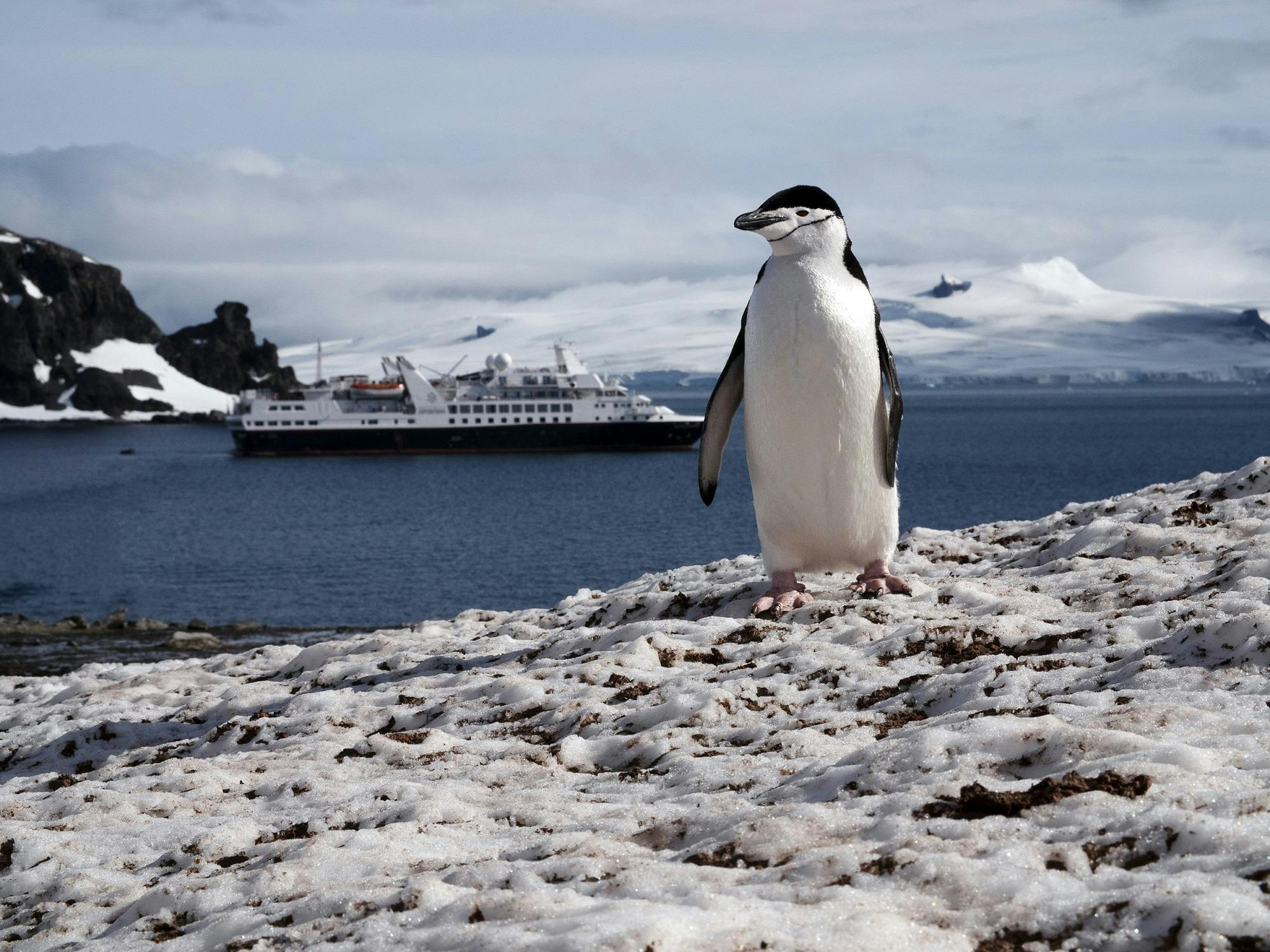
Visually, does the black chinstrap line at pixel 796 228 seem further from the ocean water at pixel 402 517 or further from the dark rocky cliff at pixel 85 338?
the dark rocky cliff at pixel 85 338

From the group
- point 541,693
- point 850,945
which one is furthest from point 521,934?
point 541,693

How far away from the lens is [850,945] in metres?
2.87

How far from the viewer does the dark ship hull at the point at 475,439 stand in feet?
235

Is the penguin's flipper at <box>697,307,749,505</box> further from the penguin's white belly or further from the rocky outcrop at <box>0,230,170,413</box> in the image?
the rocky outcrop at <box>0,230,170,413</box>

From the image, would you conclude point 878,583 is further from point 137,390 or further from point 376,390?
point 137,390

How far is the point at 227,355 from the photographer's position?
454 feet

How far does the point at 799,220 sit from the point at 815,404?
3.21ft

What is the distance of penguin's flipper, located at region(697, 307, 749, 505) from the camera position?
7527 mm

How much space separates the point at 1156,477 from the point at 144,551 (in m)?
41.4

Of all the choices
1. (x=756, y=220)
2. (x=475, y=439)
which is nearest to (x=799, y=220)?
(x=756, y=220)

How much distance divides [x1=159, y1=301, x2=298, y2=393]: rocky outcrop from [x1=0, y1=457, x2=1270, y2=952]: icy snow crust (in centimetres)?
13430

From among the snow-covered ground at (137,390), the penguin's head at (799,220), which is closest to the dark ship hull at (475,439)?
the snow-covered ground at (137,390)

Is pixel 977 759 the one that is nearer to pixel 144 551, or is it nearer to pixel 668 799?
pixel 668 799

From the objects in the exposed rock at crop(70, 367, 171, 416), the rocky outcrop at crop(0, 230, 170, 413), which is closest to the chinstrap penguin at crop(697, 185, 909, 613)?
the exposed rock at crop(70, 367, 171, 416)
